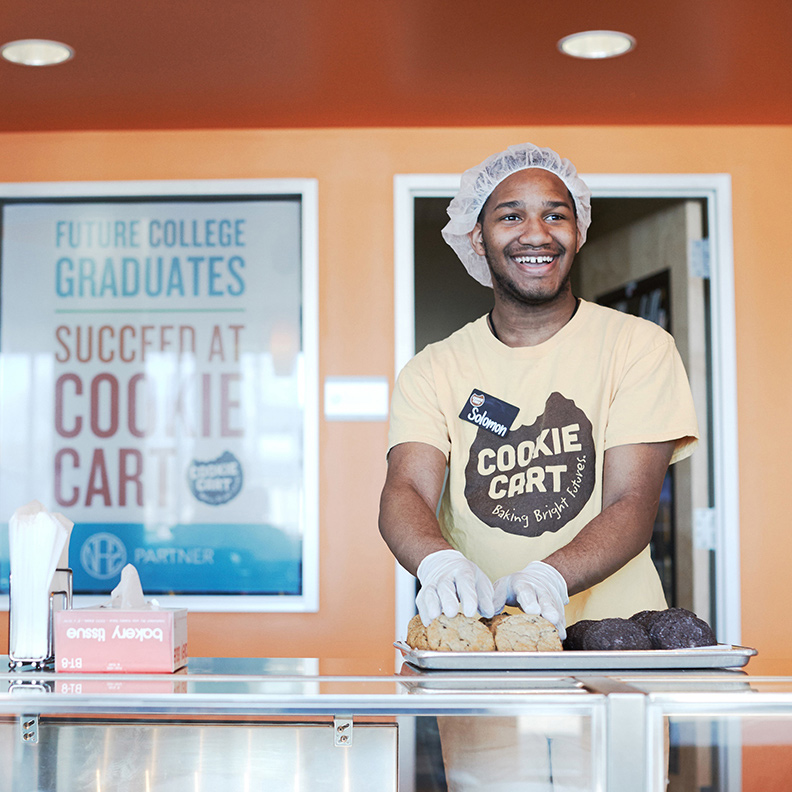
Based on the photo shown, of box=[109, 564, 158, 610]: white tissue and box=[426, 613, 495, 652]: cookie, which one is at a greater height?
box=[109, 564, 158, 610]: white tissue

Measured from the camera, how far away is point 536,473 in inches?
69.4

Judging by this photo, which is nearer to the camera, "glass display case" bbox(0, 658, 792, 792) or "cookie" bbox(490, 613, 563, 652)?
"glass display case" bbox(0, 658, 792, 792)

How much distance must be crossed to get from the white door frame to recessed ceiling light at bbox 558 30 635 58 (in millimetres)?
623

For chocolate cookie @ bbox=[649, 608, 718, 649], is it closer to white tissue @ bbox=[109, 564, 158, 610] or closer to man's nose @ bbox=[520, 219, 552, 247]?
white tissue @ bbox=[109, 564, 158, 610]

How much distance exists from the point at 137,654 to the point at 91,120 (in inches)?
98.6

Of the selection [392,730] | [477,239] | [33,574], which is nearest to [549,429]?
[477,239]

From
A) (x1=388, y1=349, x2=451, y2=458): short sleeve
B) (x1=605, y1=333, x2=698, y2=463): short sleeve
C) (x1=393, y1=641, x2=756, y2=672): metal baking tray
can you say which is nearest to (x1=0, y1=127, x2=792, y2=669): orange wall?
(x1=388, y1=349, x2=451, y2=458): short sleeve

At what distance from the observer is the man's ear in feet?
6.68

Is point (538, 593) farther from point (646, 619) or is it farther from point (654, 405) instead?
point (654, 405)

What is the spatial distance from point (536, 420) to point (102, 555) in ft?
6.49

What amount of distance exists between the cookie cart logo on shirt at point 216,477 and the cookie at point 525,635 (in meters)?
2.20

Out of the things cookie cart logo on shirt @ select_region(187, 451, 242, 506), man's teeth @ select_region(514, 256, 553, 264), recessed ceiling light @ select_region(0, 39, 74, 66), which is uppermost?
recessed ceiling light @ select_region(0, 39, 74, 66)

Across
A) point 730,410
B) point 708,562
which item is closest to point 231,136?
point 730,410

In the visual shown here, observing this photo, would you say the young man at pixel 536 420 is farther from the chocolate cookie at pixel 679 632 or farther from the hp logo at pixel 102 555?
the hp logo at pixel 102 555
